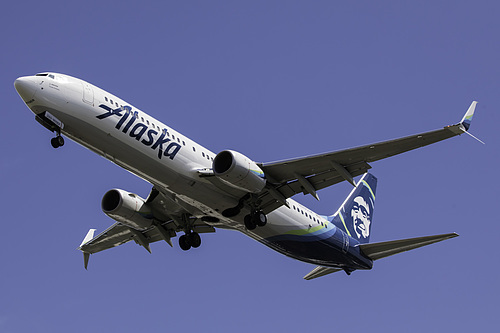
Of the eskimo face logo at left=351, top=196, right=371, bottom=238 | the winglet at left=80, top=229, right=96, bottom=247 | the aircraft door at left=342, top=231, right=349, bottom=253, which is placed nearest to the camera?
the aircraft door at left=342, top=231, right=349, bottom=253

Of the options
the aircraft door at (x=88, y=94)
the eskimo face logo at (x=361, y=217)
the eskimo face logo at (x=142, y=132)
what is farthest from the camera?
the eskimo face logo at (x=361, y=217)

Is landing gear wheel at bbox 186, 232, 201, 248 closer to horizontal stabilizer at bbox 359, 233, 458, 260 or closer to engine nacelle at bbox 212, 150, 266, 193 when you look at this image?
engine nacelle at bbox 212, 150, 266, 193

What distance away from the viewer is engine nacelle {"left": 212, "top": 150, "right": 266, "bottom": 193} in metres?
26.7

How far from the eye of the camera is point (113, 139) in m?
26.1

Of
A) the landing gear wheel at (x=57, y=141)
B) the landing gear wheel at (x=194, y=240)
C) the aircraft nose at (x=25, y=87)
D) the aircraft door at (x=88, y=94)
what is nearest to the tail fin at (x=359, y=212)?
the landing gear wheel at (x=194, y=240)

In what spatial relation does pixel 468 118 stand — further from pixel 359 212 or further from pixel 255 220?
pixel 359 212

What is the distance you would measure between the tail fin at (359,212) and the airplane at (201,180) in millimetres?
272

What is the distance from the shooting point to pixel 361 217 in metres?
38.6

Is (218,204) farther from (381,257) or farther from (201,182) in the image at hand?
(381,257)

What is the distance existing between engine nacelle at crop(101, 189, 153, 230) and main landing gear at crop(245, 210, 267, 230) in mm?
5603

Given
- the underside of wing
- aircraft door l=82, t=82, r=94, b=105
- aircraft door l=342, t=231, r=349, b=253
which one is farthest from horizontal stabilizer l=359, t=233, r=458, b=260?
aircraft door l=82, t=82, r=94, b=105

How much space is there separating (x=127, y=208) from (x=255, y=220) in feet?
21.0

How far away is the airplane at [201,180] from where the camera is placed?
2572 cm

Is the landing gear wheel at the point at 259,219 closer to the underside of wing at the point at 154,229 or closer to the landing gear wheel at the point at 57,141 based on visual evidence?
the underside of wing at the point at 154,229
